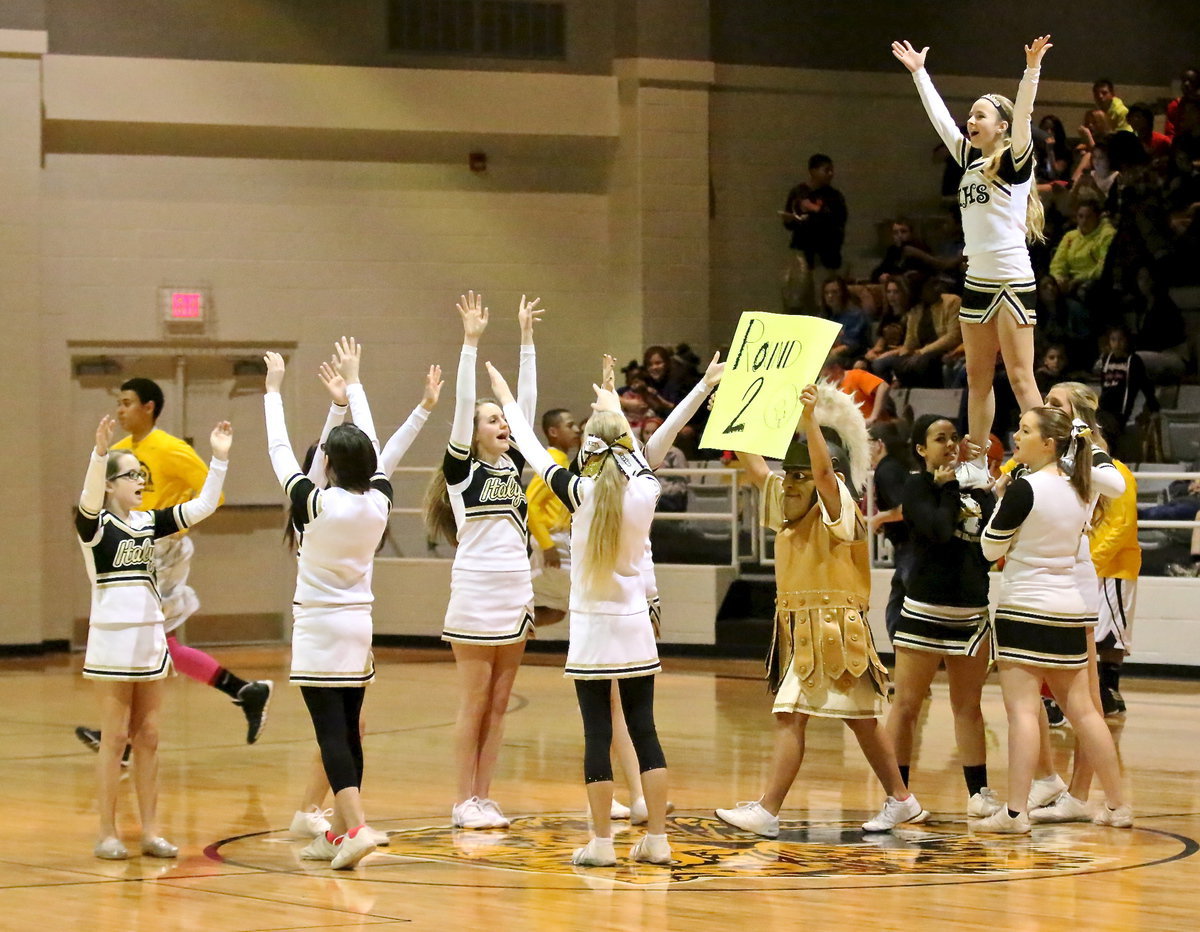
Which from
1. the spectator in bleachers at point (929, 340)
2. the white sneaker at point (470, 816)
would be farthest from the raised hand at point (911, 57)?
the spectator in bleachers at point (929, 340)

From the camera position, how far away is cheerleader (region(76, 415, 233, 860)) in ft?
20.3

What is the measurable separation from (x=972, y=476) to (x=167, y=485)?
3541 mm

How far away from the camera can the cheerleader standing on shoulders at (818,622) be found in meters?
6.19

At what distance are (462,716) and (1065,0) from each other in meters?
11.8

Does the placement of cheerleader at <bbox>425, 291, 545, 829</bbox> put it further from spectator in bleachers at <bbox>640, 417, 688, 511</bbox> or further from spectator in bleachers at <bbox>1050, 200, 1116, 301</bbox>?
spectator in bleachers at <bbox>1050, 200, 1116, 301</bbox>

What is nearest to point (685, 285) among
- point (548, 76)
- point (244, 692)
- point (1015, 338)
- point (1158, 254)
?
point (548, 76)

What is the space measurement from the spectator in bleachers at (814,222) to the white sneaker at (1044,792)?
8.34 m

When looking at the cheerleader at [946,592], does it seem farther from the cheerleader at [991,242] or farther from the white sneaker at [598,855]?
the white sneaker at [598,855]

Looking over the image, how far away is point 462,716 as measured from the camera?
6.74 m

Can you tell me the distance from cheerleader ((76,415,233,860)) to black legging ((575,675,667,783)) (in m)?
1.45

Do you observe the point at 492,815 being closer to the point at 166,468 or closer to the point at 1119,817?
the point at 1119,817

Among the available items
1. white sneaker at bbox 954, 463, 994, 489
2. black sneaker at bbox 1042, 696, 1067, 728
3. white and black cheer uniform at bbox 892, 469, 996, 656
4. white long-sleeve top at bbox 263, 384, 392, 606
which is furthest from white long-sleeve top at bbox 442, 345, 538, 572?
black sneaker at bbox 1042, 696, 1067, 728

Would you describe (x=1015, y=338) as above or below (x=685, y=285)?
below

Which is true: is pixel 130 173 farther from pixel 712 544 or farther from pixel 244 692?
pixel 244 692
